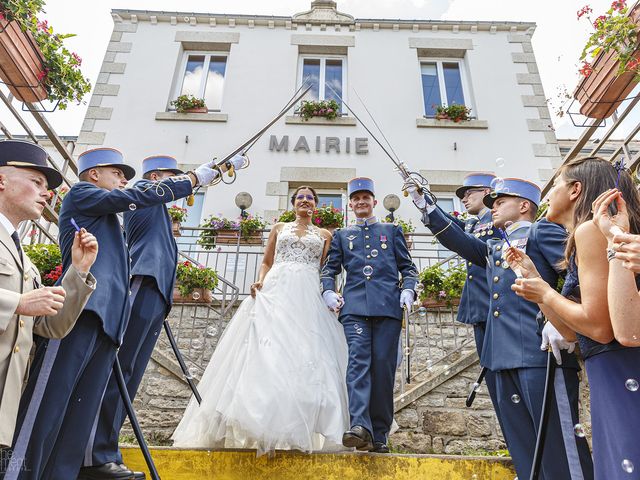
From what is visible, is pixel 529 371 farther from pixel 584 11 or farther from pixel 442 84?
pixel 442 84

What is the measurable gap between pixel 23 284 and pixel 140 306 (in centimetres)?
85

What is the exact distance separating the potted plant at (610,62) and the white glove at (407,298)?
2915mm

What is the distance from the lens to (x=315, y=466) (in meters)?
2.93

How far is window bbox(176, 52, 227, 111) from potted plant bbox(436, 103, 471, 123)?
4125 millimetres

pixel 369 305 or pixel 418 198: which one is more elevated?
pixel 418 198

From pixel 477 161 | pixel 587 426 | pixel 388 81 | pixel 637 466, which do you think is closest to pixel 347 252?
pixel 587 426

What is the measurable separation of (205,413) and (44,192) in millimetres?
1724

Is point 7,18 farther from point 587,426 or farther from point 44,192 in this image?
point 587,426

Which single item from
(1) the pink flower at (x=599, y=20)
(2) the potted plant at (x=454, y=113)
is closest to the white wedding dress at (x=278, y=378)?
(1) the pink flower at (x=599, y=20)

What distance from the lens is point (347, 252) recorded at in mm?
4027

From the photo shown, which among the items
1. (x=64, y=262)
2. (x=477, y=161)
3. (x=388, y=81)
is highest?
(x=388, y=81)

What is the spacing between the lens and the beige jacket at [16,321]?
1901 millimetres

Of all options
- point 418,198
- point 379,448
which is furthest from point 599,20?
point 379,448

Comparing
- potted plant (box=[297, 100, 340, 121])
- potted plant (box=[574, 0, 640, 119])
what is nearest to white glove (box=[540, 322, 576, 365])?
potted plant (box=[574, 0, 640, 119])
